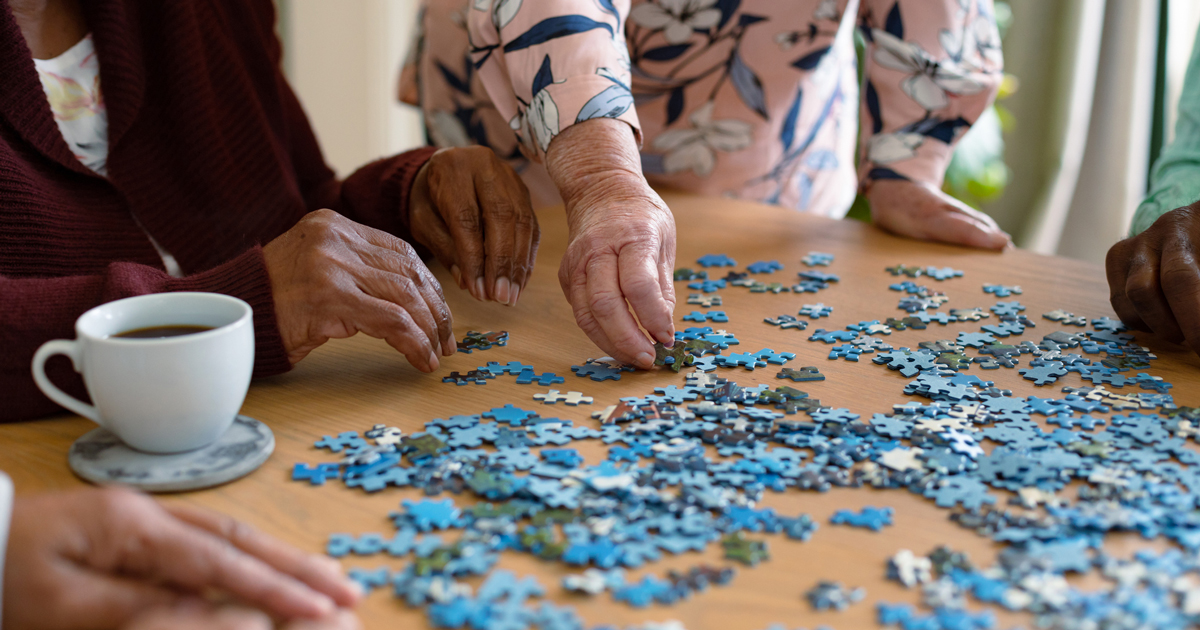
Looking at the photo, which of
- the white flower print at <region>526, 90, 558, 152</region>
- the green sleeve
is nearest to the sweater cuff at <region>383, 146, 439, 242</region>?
the white flower print at <region>526, 90, 558, 152</region>

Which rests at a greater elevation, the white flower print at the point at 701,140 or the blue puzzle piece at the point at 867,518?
the white flower print at the point at 701,140

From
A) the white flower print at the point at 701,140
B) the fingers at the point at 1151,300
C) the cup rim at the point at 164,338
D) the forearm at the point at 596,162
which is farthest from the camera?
the white flower print at the point at 701,140

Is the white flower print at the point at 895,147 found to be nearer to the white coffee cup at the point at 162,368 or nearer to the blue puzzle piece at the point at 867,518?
the blue puzzle piece at the point at 867,518

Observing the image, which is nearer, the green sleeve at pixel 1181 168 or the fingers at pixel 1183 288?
the fingers at pixel 1183 288

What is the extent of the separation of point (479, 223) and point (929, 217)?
95cm

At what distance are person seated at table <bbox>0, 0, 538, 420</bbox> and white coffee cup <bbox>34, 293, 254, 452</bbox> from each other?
125mm

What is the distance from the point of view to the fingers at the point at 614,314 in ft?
3.98

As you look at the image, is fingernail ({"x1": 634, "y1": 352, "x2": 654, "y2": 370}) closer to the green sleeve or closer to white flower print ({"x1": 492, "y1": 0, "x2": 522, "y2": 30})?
white flower print ({"x1": 492, "y1": 0, "x2": 522, "y2": 30})

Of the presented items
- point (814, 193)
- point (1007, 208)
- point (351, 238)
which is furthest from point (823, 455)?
point (1007, 208)

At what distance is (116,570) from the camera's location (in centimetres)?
71

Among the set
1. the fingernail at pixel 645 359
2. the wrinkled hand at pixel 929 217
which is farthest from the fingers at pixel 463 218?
the wrinkled hand at pixel 929 217

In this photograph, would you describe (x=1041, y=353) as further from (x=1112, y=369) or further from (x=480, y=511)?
(x=480, y=511)

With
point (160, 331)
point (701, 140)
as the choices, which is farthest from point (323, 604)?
point (701, 140)

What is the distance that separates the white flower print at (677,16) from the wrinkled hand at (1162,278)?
3.14ft
